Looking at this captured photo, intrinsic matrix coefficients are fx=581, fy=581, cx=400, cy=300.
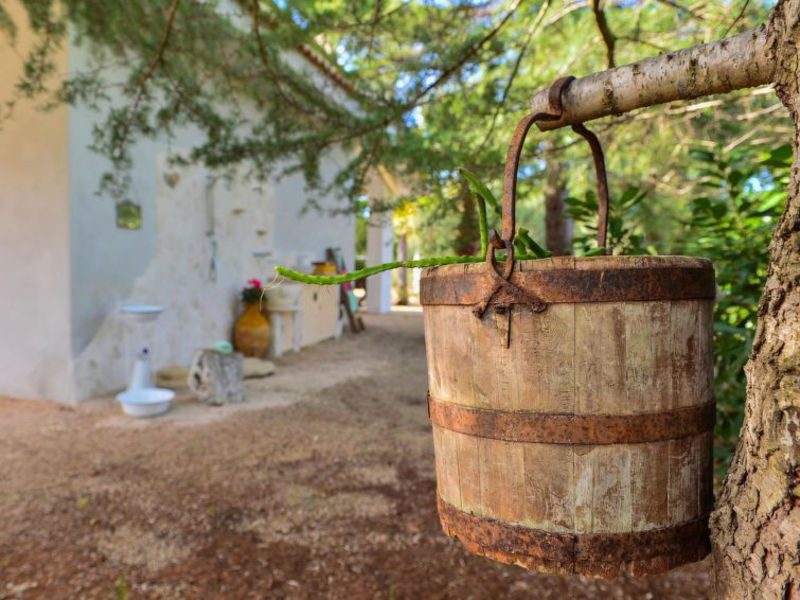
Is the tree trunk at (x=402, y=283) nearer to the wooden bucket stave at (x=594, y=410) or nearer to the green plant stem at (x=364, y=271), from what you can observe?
Answer: the green plant stem at (x=364, y=271)

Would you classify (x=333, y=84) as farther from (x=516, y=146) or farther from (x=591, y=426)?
(x=591, y=426)

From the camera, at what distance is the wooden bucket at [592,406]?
86 cm

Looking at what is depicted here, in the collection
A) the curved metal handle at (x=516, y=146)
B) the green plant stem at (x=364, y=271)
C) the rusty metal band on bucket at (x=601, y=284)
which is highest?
the curved metal handle at (x=516, y=146)

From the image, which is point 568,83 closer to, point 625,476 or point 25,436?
point 625,476

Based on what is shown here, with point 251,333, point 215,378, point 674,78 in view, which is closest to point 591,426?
point 674,78

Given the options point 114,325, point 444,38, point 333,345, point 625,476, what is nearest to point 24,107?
point 114,325

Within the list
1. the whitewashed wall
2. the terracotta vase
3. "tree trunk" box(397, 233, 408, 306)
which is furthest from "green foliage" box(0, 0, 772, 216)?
"tree trunk" box(397, 233, 408, 306)

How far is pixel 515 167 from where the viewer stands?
93 centimetres

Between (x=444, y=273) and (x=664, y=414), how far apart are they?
40cm

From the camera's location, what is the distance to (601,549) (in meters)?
0.88

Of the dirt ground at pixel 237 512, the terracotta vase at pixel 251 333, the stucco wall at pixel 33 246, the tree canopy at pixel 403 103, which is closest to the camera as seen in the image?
the dirt ground at pixel 237 512

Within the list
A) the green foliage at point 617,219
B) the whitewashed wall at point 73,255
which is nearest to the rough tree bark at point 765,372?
the green foliage at point 617,219

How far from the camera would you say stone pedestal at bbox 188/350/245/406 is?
512 cm

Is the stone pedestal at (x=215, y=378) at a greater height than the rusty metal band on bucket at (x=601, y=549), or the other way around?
the rusty metal band on bucket at (x=601, y=549)
